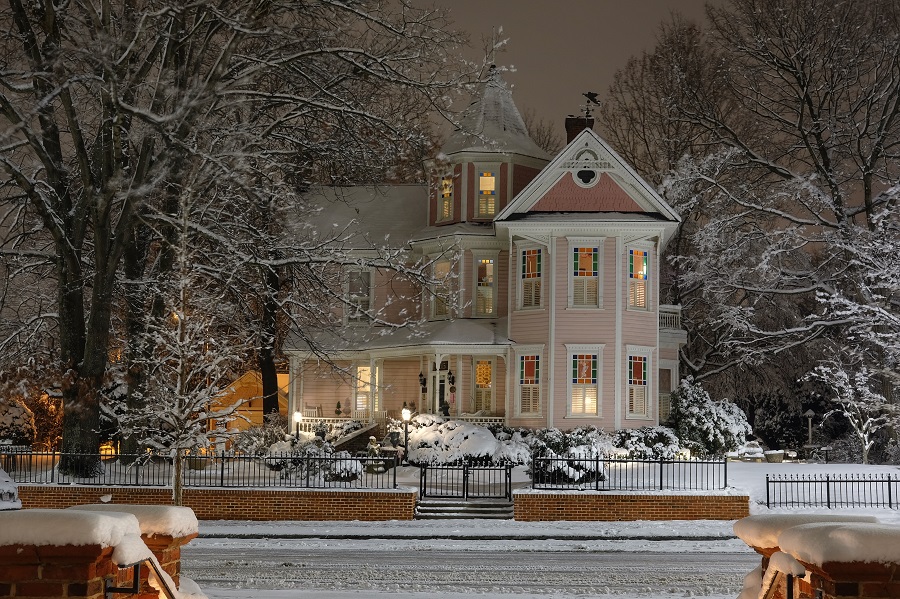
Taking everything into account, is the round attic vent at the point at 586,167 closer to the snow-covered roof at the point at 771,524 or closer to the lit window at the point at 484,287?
the lit window at the point at 484,287

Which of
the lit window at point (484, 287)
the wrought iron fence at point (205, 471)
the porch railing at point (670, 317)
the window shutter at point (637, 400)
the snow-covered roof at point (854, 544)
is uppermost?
the lit window at point (484, 287)

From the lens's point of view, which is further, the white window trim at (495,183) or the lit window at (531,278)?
the white window trim at (495,183)

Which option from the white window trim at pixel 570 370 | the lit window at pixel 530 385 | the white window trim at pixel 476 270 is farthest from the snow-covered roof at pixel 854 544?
the white window trim at pixel 476 270

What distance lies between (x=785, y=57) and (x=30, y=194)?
25466 mm

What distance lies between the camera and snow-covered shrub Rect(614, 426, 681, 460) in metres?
31.3

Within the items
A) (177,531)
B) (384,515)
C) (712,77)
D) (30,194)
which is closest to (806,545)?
(177,531)

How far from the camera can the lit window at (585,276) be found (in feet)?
111

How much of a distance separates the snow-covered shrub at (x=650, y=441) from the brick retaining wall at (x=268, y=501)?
A: 34.8 ft

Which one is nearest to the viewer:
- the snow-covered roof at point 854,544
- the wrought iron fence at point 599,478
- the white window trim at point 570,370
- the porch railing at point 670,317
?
the snow-covered roof at point 854,544

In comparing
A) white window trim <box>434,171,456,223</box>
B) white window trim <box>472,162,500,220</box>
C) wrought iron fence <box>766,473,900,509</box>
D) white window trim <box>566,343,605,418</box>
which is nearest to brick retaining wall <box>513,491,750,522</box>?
wrought iron fence <box>766,473,900,509</box>

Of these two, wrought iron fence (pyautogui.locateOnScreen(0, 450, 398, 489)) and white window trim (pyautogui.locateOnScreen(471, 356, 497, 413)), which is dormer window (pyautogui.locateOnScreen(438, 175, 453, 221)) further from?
wrought iron fence (pyautogui.locateOnScreen(0, 450, 398, 489))

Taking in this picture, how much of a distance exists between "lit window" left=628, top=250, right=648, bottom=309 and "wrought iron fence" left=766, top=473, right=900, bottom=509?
9.36 m

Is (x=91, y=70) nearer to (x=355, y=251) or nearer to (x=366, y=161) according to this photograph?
(x=366, y=161)

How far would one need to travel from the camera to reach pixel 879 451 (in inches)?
1448
